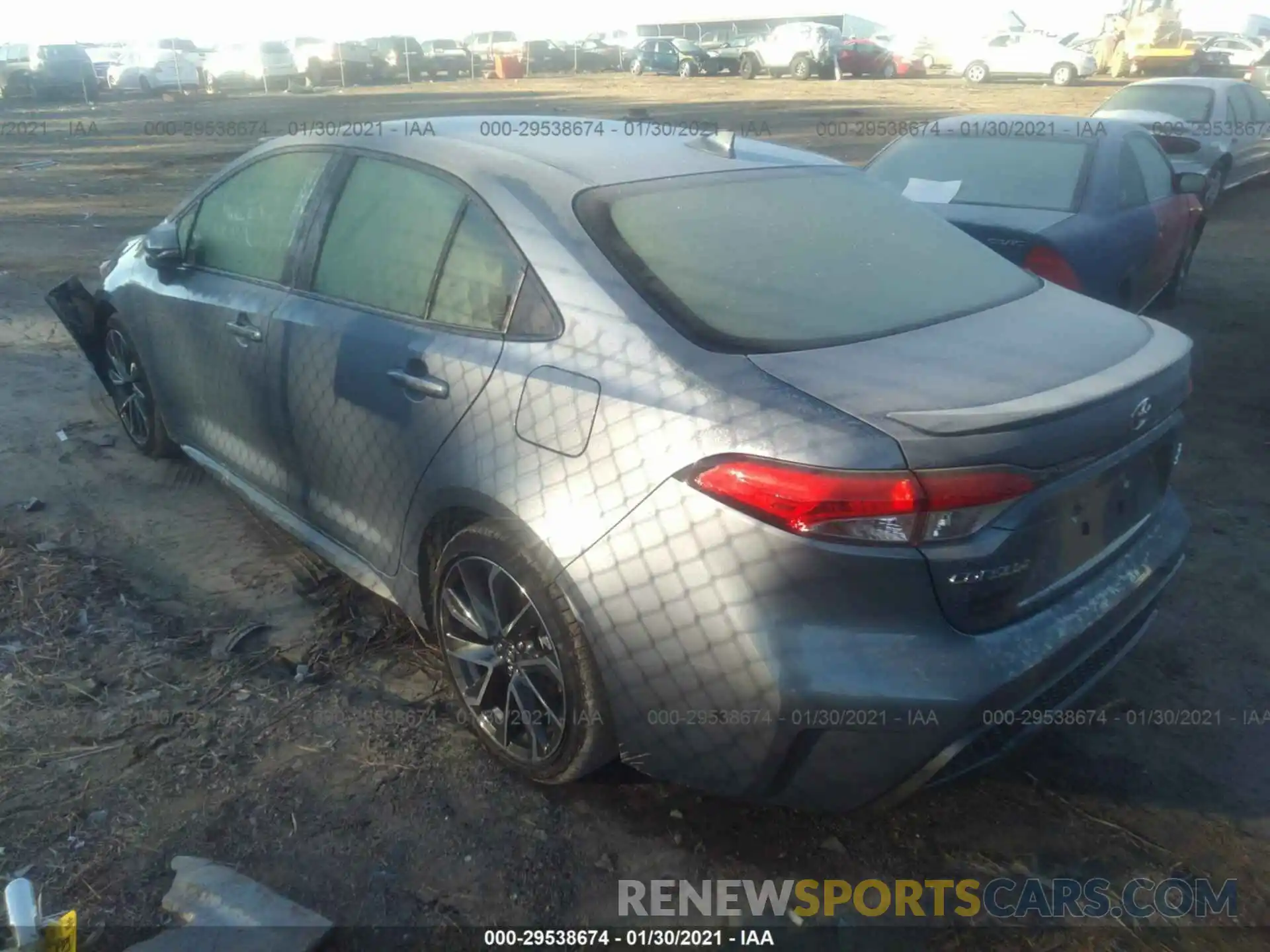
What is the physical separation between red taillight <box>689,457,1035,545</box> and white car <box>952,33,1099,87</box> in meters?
32.2

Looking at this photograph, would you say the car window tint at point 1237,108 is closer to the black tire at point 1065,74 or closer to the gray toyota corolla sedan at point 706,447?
the gray toyota corolla sedan at point 706,447

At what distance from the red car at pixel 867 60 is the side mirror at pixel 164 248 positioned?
110 ft

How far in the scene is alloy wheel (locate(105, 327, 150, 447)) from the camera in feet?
15.0

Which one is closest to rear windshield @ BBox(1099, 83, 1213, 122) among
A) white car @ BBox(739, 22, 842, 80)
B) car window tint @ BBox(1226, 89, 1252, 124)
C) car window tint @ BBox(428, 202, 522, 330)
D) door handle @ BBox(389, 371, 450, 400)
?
car window tint @ BBox(1226, 89, 1252, 124)

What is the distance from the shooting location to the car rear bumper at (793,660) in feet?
6.88

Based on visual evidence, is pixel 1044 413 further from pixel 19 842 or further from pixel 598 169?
pixel 19 842

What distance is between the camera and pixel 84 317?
189 inches

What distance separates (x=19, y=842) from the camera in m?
2.57

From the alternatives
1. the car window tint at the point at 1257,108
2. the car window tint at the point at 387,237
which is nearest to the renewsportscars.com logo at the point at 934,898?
the car window tint at the point at 387,237

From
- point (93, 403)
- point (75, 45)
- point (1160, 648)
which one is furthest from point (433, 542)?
point (75, 45)

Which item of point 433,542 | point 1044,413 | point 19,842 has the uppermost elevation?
point 1044,413

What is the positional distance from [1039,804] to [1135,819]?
241mm

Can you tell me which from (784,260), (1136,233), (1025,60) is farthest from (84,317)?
(1025,60)

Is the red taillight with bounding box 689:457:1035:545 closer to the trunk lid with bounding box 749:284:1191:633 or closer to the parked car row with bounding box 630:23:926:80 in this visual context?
the trunk lid with bounding box 749:284:1191:633
